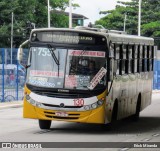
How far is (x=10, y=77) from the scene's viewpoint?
114ft

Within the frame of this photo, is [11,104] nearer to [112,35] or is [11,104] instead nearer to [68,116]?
[112,35]

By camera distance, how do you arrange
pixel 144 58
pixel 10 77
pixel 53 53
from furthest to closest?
pixel 10 77 < pixel 144 58 < pixel 53 53

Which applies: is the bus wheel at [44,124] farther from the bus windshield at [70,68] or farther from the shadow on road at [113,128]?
the bus windshield at [70,68]

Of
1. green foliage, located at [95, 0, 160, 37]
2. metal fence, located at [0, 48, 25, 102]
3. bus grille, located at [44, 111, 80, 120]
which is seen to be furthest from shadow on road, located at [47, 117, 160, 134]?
green foliage, located at [95, 0, 160, 37]

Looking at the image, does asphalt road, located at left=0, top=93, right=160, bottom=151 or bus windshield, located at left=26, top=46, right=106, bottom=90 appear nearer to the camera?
asphalt road, located at left=0, top=93, right=160, bottom=151

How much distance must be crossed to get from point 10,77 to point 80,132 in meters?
14.8

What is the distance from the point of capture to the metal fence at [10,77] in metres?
33.2

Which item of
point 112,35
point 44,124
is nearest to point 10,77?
point 44,124

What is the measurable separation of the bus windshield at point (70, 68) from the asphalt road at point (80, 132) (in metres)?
1.28

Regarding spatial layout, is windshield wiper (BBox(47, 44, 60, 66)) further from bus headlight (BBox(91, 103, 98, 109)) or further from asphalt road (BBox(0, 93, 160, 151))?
asphalt road (BBox(0, 93, 160, 151))

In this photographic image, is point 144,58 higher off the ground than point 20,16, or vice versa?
point 144,58

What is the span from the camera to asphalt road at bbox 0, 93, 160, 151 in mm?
17797

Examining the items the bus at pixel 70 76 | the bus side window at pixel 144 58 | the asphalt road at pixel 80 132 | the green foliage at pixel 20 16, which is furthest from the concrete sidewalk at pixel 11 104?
the green foliage at pixel 20 16

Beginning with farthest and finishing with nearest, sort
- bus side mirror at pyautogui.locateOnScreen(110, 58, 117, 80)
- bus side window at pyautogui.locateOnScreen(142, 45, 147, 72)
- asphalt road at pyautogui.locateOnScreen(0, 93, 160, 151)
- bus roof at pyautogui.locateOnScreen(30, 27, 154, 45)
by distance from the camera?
bus side window at pyautogui.locateOnScreen(142, 45, 147, 72) → bus side mirror at pyautogui.locateOnScreen(110, 58, 117, 80) → bus roof at pyautogui.locateOnScreen(30, 27, 154, 45) → asphalt road at pyautogui.locateOnScreen(0, 93, 160, 151)
